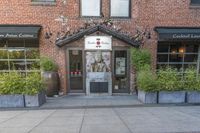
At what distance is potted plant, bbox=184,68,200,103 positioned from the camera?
9.98 metres

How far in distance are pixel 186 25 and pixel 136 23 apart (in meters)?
2.95

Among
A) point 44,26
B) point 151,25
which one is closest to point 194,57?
point 151,25

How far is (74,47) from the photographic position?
12133 millimetres

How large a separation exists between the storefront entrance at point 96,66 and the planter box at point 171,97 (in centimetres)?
302

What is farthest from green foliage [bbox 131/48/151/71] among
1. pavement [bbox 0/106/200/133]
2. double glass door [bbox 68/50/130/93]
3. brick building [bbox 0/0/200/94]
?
pavement [bbox 0/106/200/133]

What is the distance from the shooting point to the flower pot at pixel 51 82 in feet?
37.2

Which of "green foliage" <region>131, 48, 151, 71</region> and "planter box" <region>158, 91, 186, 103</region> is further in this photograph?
"green foliage" <region>131, 48, 151, 71</region>

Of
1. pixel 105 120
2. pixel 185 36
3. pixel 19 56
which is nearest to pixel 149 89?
pixel 105 120

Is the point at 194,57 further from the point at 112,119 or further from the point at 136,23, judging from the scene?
the point at 112,119

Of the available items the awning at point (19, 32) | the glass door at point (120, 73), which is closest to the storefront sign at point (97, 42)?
the glass door at point (120, 73)

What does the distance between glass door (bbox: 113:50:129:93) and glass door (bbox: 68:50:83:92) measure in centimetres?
195

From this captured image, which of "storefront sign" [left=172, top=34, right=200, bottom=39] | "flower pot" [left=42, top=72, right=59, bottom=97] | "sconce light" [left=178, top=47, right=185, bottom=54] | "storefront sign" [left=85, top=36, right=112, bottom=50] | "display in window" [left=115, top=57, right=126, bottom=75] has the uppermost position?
"storefront sign" [left=172, top=34, right=200, bottom=39]

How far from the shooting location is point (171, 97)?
32.6 ft

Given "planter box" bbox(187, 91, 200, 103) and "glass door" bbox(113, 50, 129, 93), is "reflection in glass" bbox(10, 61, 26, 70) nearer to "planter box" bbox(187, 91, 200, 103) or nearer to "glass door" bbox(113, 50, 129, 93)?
"glass door" bbox(113, 50, 129, 93)
